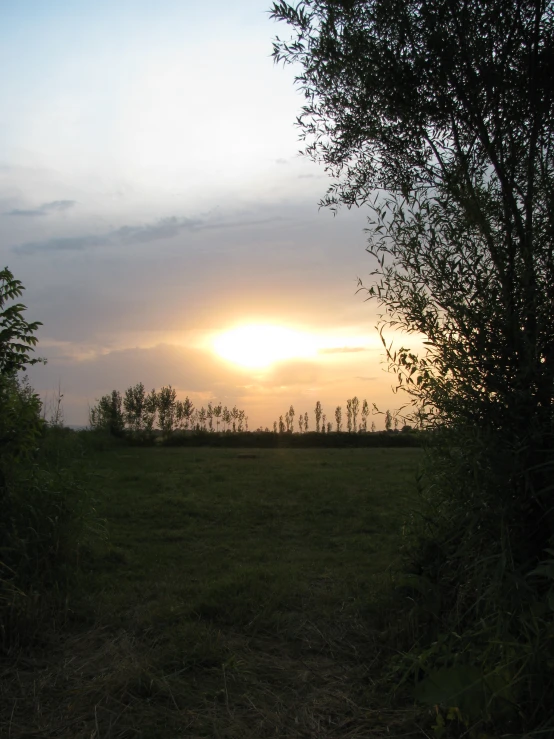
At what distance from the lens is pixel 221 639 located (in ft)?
15.4

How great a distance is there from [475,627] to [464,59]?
4469 mm

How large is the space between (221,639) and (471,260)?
3.67m

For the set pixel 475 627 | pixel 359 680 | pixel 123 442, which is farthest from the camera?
pixel 123 442

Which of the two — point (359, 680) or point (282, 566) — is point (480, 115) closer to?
point (359, 680)

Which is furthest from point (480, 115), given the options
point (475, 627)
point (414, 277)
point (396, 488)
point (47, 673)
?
point (396, 488)

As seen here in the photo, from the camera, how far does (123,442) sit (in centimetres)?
3170

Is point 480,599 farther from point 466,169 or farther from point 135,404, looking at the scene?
point 135,404

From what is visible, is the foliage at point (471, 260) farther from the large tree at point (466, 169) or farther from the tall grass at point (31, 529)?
the tall grass at point (31, 529)

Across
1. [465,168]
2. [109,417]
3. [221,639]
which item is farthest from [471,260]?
[109,417]

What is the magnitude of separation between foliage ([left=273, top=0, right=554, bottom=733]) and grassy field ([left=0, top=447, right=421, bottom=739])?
76 centimetres

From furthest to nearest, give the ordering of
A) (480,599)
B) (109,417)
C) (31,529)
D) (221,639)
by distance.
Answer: (109,417) < (31,529) < (221,639) < (480,599)

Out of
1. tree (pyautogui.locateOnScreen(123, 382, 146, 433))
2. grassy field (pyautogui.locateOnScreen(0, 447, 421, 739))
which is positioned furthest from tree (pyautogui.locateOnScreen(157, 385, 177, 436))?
grassy field (pyautogui.locateOnScreen(0, 447, 421, 739))

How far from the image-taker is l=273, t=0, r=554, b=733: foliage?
3.94m

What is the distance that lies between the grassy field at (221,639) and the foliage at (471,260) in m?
0.76
